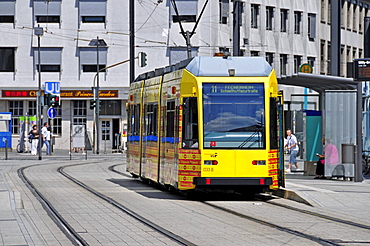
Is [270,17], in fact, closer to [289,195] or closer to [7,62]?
[7,62]

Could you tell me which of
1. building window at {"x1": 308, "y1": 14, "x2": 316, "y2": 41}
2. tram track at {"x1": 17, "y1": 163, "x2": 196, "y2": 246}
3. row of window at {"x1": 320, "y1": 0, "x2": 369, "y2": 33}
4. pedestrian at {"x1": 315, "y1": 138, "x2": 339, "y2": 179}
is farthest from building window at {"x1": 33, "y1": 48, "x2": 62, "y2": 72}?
tram track at {"x1": 17, "y1": 163, "x2": 196, "y2": 246}

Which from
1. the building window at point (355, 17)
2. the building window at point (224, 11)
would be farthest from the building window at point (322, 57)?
the building window at point (224, 11)

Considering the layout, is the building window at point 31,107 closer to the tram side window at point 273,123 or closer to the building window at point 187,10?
the building window at point 187,10

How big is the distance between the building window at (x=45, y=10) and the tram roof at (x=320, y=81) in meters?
36.1

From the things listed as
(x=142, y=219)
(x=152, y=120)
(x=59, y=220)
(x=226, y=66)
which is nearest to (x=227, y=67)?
(x=226, y=66)

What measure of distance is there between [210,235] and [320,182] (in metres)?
12.9

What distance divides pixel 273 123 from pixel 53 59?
43.3 m

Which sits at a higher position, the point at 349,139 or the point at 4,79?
the point at 4,79

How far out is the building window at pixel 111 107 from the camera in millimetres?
60062

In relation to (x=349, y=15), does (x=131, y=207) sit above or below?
below

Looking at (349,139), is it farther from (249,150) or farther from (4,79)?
(4,79)

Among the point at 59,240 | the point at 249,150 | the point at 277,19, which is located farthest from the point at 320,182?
the point at 277,19

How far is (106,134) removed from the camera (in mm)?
60469

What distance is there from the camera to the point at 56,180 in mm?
25484
